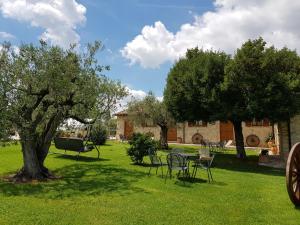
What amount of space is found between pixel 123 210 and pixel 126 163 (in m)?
8.09

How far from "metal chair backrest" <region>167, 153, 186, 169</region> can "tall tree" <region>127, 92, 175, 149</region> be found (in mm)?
13409

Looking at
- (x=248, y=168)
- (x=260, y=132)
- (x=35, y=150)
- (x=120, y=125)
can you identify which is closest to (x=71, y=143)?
(x=35, y=150)

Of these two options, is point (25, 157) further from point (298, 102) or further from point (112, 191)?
point (298, 102)

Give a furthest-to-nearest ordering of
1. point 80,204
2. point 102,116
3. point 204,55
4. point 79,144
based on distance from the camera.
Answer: point 204,55, point 79,144, point 102,116, point 80,204

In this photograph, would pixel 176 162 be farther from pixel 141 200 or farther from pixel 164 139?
pixel 164 139

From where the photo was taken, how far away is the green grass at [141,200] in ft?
21.6

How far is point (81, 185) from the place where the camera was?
9.88 metres

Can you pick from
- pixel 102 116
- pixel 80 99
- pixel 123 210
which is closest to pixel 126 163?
pixel 102 116

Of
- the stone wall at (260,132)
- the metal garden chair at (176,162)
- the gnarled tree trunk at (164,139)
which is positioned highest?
the stone wall at (260,132)

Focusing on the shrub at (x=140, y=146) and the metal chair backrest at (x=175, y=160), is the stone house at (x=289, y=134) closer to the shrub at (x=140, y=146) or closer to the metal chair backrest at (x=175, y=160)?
the shrub at (x=140, y=146)

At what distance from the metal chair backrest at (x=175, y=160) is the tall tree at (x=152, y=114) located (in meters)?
13.4

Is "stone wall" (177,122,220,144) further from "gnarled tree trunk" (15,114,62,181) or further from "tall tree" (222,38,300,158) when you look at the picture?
"gnarled tree trunk" (15,114,62,181)

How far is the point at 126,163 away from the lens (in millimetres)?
15203

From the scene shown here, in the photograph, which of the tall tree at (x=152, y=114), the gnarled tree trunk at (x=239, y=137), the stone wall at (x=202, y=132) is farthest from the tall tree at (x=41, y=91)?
the stone wall at (x=202, y=132)
